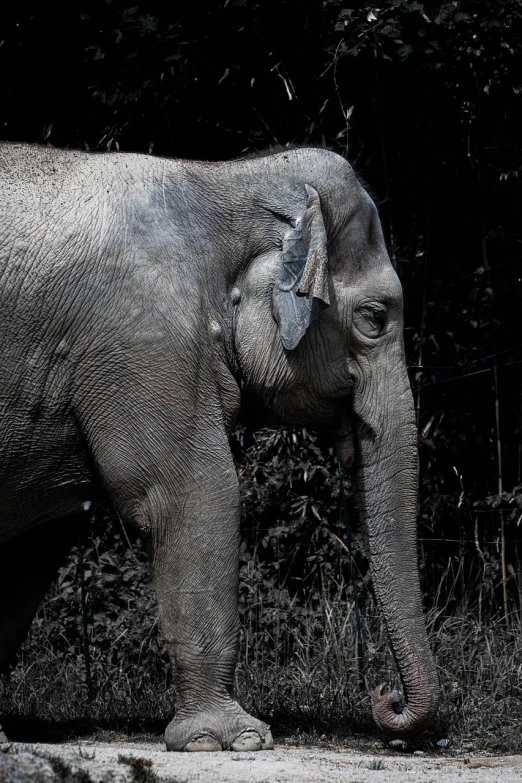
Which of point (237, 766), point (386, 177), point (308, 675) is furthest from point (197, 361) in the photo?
point (386, 177)

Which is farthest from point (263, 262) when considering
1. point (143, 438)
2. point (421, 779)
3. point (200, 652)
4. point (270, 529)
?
point (270, 529)

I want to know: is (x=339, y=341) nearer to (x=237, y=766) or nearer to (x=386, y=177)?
(x=237, y=766)

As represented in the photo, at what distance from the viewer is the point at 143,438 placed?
18.5 feet

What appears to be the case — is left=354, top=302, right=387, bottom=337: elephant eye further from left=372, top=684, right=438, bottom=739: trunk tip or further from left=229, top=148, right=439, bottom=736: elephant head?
left=372, top=684, right=438, bottom=739: trunk tip

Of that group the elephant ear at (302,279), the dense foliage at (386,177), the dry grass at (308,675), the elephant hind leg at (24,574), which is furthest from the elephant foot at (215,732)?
the dense foliage at (386,177)

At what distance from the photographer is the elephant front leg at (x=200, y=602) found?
562 centimetres

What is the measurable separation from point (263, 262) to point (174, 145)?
131 inches

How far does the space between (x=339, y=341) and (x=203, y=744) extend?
6.10ft

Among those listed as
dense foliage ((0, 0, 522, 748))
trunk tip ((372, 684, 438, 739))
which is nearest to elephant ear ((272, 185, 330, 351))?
trunk tip ((372, 684, 438, 739))

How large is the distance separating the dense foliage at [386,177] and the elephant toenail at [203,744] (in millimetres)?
2849

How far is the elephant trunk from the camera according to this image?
6047 mm

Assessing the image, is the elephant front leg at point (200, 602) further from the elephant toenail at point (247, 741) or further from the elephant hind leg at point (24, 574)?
the elephant hind leg at point (24, 574)

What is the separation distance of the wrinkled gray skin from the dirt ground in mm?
225

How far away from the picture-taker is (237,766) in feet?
17.0
